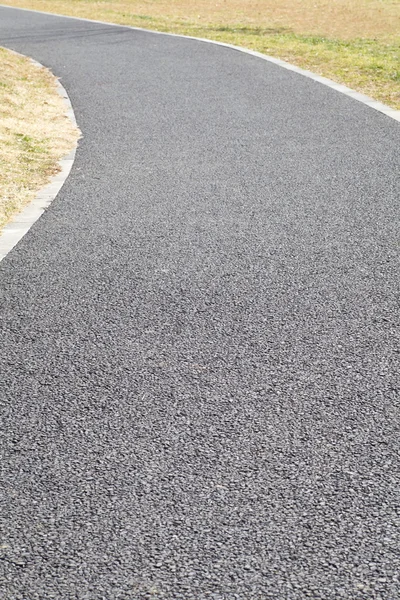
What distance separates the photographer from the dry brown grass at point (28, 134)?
286 inches

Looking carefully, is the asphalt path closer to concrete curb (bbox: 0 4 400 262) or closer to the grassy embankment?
concrete curb (bbox: 0 4 400 262)

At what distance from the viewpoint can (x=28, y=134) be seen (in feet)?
30.8

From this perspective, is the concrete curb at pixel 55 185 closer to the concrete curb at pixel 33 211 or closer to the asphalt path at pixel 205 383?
the concrete curb at pixel 33 211

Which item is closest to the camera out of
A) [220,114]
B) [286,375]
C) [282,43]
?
[286,375]

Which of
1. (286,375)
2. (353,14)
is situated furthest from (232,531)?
(353,14)

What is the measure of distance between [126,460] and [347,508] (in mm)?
834

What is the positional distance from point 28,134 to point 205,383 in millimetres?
6164

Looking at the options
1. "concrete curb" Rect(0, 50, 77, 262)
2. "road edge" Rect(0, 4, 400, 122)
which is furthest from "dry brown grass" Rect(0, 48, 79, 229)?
"road edge" Rect(0, 4, 400, 122)

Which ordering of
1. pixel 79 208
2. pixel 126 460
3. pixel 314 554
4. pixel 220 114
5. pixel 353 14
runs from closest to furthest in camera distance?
pixel 314 554
pixel 126 460
pixel 79 208
pixel 220 114
pixel 353 14

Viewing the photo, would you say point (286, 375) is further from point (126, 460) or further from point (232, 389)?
point (126, 460)

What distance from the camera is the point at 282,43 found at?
18.3 meters

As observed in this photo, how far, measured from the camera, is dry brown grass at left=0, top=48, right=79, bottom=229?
286 inches

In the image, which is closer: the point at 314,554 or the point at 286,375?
the point at 314,554

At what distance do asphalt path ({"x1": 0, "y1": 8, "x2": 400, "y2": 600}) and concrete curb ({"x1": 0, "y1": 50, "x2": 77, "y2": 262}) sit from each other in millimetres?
107
